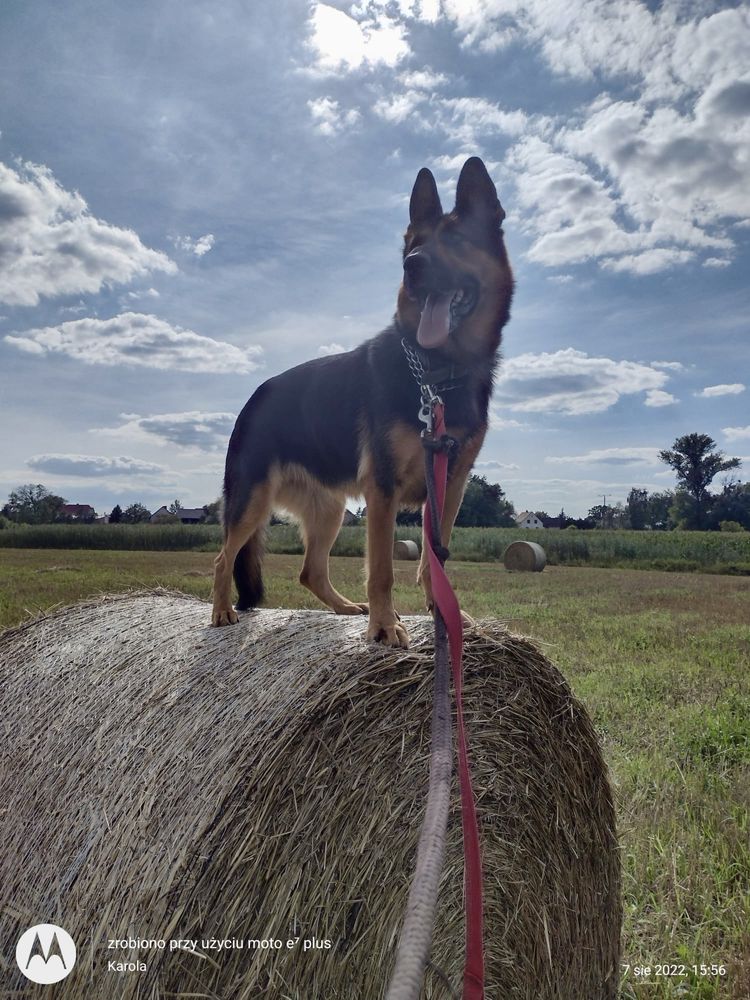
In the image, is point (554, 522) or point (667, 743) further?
point (554, 522)

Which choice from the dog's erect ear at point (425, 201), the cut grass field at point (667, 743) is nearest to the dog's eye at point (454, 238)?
the dog's erect ear at point (425, 201)

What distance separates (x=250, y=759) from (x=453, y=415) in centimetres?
161

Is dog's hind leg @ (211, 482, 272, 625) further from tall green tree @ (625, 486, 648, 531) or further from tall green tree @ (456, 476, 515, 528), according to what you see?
→ tall green tree @ (625, 486, 648, 531)

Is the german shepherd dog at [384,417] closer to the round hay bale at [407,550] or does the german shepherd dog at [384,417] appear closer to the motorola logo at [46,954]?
the motorola logo at [46,954]

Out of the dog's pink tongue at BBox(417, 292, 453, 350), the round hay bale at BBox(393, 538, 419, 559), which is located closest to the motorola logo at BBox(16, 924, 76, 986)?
the dog's pink tongue at BBox(417, 292, 453, 350)

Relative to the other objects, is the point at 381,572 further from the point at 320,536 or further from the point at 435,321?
the point at 320,536

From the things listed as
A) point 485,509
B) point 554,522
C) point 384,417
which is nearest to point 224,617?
point 384,417

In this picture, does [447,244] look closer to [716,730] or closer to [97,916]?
[97,916]

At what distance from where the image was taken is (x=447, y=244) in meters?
3.33

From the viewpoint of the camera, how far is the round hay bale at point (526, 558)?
69.9ft

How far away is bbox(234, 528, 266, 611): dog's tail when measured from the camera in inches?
159

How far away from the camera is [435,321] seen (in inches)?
123

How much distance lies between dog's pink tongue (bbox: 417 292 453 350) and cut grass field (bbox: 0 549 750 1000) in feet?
4.04

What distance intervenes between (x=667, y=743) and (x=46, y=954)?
4041 mm
